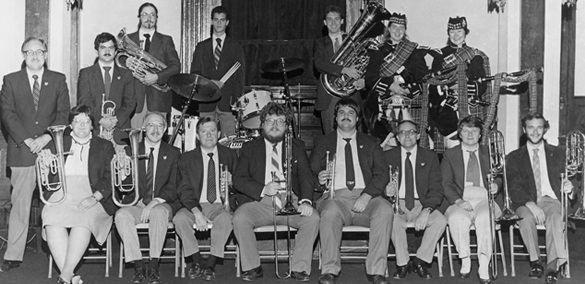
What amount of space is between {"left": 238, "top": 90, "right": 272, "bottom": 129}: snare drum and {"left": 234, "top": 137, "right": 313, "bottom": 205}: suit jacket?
121cm

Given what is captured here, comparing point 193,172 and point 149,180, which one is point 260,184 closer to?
point 193,172

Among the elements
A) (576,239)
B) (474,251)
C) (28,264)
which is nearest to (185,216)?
(28,264)

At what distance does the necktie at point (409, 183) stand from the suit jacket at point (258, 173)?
81 centimetres

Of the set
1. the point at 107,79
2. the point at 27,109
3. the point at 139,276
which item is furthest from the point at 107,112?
the point at 139,276

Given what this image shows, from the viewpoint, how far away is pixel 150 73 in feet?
27.3

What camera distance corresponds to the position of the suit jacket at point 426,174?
24.2ft

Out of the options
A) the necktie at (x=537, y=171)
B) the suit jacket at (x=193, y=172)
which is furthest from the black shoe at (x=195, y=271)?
the necktie at (x=537, y=171)

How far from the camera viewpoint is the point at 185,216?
7.12 m

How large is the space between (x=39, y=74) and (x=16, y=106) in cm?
33

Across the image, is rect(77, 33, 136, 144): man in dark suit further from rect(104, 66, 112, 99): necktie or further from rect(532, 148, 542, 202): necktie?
rect(532, 148, 542, 202): necktie

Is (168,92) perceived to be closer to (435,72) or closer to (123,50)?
(123,50)

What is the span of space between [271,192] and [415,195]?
3.96 ft

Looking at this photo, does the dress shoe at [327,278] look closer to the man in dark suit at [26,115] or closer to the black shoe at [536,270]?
the black shoe at [536,270]

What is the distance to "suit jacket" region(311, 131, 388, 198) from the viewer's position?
7.44 meters
